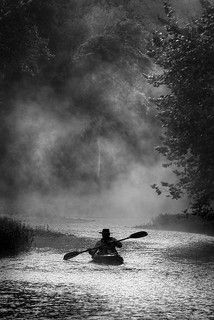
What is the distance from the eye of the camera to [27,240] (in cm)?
3444

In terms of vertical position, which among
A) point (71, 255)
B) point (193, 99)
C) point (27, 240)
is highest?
point (193, 99)

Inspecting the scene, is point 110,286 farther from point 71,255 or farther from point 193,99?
point 193,99

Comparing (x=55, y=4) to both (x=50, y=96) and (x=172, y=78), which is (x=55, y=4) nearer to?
(x=50, y=96)

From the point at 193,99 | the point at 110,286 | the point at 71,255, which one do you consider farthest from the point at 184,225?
the point at 110,286

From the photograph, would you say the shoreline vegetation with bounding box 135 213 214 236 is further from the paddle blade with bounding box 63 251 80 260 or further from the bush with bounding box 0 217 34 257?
the paddle blade with bounding box 63 251 80 260

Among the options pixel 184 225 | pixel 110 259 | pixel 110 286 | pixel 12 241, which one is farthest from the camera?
pixel 184 225

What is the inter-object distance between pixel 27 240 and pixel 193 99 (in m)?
15.4

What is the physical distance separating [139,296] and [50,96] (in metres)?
63.8

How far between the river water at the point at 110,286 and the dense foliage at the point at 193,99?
7.50 m

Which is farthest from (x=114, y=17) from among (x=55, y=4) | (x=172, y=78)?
(x=172, y=78)

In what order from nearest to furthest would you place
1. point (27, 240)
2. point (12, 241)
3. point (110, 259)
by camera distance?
point (110, 259) < point (12, 241) < point (27, 240)

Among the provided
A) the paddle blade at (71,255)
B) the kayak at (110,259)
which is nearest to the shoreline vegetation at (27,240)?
the paddle blade at (71,255)

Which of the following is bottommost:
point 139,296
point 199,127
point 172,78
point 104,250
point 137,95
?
point 139,296

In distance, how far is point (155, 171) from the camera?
8356 cm
